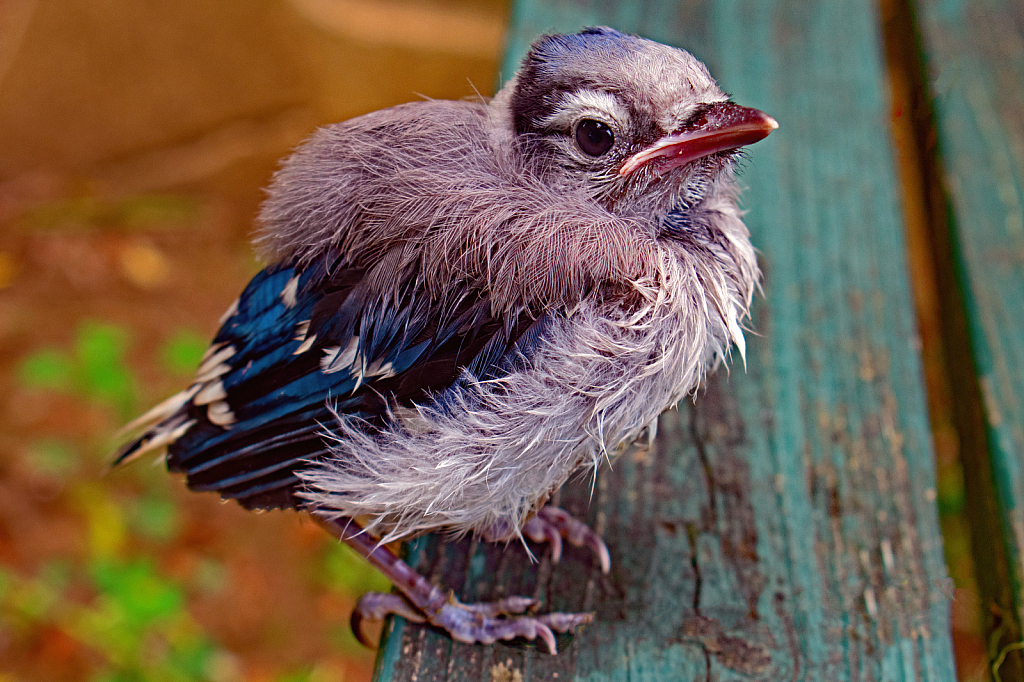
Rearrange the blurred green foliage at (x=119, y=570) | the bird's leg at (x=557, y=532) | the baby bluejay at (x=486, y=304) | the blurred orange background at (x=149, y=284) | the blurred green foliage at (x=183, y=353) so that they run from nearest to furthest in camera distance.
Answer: the baby bluejay at (x=486, y=304)
the bird's leg at (x=557, y=532)
the blurred green foliage at (x=119, y=570)
the blurred orange background at (x=149, y=284)
the blurred green foliage at (x=183, y=353)


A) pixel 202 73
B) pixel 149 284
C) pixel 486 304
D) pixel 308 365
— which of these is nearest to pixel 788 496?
pixel 486 304

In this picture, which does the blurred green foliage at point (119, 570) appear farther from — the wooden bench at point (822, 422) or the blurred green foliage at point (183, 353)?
the wooden bench at point (822, 422)

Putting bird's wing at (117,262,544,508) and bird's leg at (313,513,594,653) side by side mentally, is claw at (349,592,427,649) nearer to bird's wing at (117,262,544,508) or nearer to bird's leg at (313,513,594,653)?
bird's leg at (313,513,594,653)

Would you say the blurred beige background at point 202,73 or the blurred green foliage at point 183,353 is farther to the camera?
the blurred beige background at point 202,73

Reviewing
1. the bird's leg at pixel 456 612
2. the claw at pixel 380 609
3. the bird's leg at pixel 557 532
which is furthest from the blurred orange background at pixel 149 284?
the bird's leg at pixel 557 532

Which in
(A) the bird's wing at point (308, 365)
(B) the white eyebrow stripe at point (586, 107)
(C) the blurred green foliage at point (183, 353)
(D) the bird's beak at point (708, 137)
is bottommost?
(A) the bird's wing at point (308, 365)

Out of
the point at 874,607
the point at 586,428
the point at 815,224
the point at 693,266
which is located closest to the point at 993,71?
the point at 815,224
